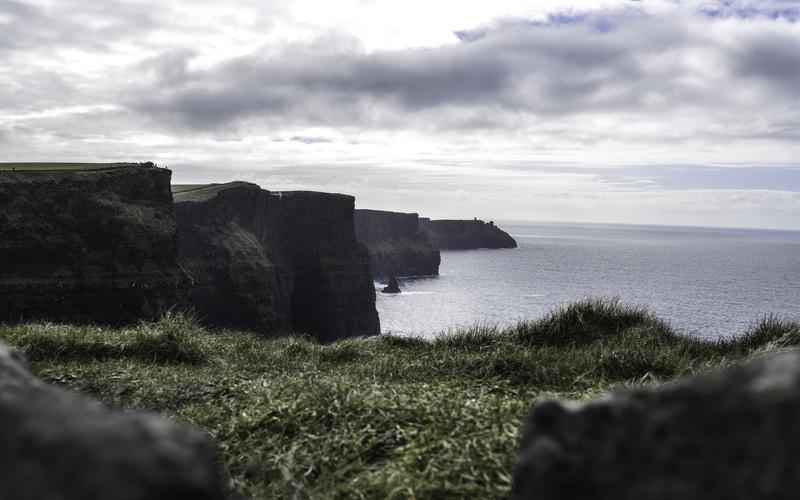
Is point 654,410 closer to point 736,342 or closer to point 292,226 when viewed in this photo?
point 736,342

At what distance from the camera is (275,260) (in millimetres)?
100875

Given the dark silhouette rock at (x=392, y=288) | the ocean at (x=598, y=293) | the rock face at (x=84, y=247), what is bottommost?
the dark silhouette rock at (x=392, y=288)

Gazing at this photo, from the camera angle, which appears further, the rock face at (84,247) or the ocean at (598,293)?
the ocean at (598,293)

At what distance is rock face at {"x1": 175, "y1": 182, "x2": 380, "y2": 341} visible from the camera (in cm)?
7775

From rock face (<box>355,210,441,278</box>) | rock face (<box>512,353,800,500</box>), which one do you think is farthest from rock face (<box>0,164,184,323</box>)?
rock face (<box>355,210,441,278</box>)

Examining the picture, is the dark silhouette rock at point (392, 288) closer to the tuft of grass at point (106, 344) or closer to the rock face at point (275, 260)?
the rock face at point (275, 260)

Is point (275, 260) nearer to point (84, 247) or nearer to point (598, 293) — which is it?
point (84, 247)

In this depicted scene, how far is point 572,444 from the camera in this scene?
94.6 inches

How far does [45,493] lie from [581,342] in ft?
34.8

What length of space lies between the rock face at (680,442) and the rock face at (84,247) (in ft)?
178

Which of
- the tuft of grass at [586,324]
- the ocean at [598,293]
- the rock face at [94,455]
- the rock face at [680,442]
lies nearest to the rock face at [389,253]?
the ocean at [598,293]

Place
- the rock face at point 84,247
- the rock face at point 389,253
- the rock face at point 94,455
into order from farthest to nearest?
the rock face at point 389,253
the rock face at point 84,247
the rock face at point 94,455

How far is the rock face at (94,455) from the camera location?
1934mm

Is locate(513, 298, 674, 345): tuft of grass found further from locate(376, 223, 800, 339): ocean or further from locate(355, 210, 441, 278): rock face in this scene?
locate(355, 210, 441, 278): rock face
